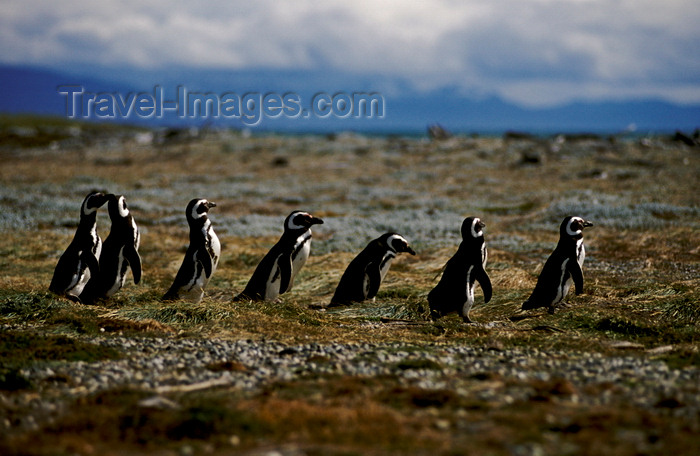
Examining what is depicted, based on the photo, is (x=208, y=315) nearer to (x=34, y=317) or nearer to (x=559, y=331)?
(x=34, y=317)

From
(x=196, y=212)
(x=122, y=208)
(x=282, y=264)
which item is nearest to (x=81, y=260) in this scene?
(x=122, y=208)

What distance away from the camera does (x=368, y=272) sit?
1274 cm

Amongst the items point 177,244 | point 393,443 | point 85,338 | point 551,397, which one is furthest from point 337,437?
point 177,244

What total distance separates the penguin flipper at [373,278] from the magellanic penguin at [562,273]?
2620mm

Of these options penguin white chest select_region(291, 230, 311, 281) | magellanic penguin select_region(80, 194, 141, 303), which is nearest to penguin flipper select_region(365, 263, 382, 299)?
penguin white chest select_region(291, 230, 311, 281)

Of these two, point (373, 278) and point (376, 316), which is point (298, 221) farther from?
point (376, 316)

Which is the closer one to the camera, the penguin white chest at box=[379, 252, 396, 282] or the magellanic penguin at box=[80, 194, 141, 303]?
the magellanic penguin at box=[80, 194, 141, 303]

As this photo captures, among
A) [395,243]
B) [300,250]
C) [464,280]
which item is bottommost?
[464,280]

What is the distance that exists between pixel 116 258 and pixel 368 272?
454cm

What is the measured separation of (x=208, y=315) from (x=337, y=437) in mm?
5318

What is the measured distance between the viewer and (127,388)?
24.2ft

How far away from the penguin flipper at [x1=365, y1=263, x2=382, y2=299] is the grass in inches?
16.8

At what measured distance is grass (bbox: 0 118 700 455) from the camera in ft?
20.0

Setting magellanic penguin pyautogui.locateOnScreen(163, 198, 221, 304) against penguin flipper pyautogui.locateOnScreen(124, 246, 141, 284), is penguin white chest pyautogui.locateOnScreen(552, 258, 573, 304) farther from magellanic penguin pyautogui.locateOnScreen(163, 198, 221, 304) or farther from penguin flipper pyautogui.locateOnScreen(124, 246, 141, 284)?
penguin flipper pyautogui.locateOnScreen(124, 246, 141, 284)
